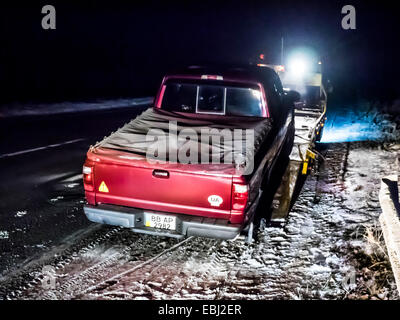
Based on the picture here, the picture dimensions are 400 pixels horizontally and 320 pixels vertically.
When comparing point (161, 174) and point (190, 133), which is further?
point (190, 133)

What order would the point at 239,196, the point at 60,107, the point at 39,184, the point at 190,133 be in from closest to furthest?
the point at 239,196
the point at 190,133
the point at 39,184
the point at 60,107

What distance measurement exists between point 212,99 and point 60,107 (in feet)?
40.6

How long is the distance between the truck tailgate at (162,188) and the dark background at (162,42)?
13.6 meters

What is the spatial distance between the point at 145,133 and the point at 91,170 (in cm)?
102

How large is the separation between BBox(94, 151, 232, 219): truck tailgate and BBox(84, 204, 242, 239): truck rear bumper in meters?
0.07

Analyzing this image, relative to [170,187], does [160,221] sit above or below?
below

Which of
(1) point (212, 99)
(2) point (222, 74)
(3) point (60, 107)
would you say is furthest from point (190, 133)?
(3) point (60, 107)

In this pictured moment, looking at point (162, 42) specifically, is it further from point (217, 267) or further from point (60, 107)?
point (217, 267)

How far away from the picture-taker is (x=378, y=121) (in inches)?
483

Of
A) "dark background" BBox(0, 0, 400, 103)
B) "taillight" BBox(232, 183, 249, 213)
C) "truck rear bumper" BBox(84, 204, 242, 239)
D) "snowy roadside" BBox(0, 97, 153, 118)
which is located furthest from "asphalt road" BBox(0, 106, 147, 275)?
"dark background" BBox(0, 0, 400, 103)

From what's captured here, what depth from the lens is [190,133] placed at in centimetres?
478

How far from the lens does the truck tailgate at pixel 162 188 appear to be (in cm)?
372

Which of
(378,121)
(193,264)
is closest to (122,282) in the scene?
(193,264)

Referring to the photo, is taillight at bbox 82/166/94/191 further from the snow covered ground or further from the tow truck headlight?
the tow truck headlight
